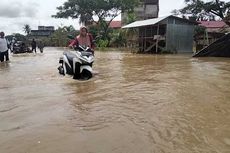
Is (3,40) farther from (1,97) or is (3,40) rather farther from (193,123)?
(193,123)

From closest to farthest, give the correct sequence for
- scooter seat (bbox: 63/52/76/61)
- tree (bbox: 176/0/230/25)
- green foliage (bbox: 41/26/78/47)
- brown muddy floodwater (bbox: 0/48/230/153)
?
brown muddy floodwater (bbox: 0/48/230/153)
scooter seat (bbox: 63/52/76/61)
tree (bbox: 176/0/230/25)
green foliage (bbox: 41/26/78/47)

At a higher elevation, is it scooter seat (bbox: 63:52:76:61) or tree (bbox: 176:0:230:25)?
tree (bbox: 176:0:230:25)

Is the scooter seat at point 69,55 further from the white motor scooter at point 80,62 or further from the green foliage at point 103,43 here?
the green foliage at point 103,43

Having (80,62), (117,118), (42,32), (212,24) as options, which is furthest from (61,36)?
(117,118)

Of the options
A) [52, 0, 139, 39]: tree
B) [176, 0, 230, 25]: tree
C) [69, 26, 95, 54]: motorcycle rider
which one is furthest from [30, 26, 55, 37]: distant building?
[69, 26, 95, 54]: motorcycle rider

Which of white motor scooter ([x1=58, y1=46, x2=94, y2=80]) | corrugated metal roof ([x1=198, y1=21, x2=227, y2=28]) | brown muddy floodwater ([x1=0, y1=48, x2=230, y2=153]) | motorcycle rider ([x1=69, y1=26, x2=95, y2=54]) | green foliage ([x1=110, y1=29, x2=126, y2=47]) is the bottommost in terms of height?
brown muddy floodwater ([x1=0, y1=48, x2=230, y2=153])

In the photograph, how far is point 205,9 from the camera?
33781mm

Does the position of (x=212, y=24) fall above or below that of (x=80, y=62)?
above

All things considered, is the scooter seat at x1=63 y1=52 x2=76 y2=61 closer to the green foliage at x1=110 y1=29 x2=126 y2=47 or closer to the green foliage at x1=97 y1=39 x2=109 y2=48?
the green foliage at x1=97 y1=39 x2=109 y2=48

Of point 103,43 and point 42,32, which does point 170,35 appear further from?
point 42,32

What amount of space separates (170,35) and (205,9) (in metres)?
10.6

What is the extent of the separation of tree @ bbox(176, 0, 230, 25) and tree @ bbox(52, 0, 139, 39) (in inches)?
419

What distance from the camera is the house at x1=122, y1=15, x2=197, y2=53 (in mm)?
24891

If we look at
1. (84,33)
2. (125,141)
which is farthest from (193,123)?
(84,33)
